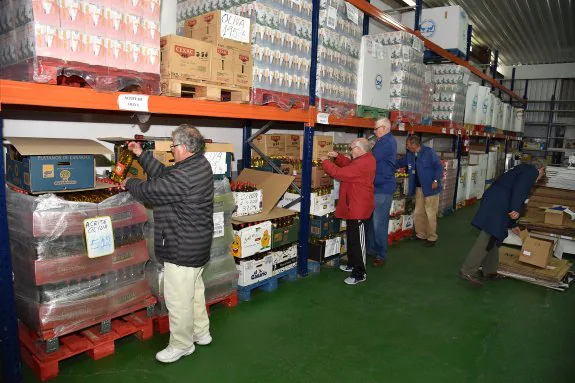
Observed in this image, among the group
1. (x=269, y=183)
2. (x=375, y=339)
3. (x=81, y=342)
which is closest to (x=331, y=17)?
(x=269, y=183)

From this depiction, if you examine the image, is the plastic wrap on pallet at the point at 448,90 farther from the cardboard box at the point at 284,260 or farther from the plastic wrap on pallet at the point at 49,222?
the plastic wrap on pallet at the point at 49,222

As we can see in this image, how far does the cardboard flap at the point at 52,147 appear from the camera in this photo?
3.07 meters

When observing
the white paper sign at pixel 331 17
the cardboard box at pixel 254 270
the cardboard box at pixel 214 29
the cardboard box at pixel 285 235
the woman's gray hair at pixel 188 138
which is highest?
the white paper sign at pixel 331 17

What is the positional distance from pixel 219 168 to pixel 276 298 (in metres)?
1.71

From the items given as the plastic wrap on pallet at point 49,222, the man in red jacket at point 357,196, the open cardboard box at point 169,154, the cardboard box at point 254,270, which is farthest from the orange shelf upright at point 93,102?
the cardboard box at point 254,270

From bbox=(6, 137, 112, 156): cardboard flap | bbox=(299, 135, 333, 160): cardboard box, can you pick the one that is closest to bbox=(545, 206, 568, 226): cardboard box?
bbox=(299, 135, 333, 160): cardboard box

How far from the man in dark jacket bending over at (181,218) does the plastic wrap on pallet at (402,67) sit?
4.63 m

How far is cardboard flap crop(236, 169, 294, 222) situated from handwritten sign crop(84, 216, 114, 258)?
2.10 meters

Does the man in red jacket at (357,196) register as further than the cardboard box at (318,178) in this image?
No

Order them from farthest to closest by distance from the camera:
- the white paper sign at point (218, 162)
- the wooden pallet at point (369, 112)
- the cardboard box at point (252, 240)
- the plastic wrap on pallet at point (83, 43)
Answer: the wooden pallet at point (369, 112), the cardboard box at point (252, 240), the white paper sign at point (218, 162), the plastic wrap on pallet at point (83, 43)

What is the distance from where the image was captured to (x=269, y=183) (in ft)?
17.5

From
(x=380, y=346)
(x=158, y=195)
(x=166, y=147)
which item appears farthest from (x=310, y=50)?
(x=380, y=346)

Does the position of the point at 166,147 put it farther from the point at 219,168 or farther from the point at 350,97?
the point at 350,97

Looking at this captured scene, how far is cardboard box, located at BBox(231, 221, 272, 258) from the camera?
462 cm
